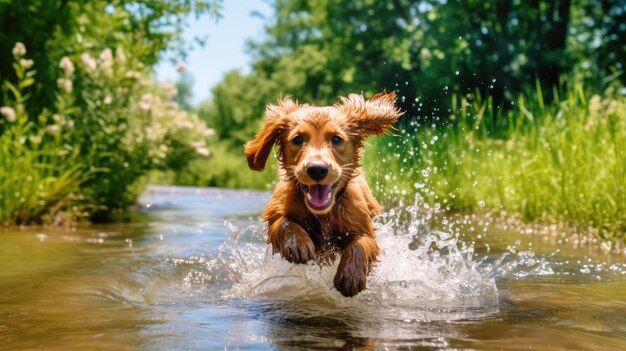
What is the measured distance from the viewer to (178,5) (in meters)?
11.4

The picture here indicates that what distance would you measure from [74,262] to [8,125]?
3.79 meters

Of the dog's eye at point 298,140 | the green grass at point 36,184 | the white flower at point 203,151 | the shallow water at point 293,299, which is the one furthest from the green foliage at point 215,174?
the dog's eye at point 298,140

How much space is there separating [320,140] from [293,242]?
2.08ft

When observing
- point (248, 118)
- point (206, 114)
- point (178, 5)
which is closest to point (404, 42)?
point (178, 5)

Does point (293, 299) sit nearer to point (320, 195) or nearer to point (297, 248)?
point (297, 248)

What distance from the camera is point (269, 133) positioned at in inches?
183

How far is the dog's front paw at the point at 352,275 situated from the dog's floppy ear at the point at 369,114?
0.94 meters

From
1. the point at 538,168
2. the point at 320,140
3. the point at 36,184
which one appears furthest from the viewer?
the point at 538,168

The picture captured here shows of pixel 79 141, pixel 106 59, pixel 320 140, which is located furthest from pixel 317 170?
pixel 106 59

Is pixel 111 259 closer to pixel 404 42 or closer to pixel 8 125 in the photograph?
pixel 8 125

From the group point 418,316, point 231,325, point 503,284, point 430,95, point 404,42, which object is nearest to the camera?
point 231,325

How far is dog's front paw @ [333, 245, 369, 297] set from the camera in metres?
3.95

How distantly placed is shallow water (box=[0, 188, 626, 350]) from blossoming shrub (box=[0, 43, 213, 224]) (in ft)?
3.27

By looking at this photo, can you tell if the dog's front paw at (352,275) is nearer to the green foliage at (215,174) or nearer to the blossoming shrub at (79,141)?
Answer: the blossoming shrub at (79,141)
